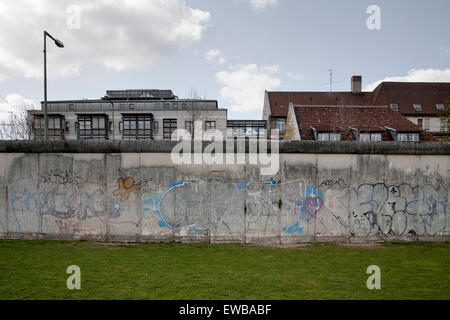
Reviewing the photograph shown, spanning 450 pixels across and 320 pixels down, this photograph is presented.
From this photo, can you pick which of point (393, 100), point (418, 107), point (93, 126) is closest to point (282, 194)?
point (93, 126)

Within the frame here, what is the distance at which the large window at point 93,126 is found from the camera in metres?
45.7

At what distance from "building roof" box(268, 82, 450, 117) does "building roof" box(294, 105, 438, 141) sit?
1956 cm

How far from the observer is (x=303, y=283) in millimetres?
5613

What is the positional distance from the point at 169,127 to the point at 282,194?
39554 mm

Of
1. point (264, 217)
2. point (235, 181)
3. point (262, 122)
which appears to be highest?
point (262, 122)

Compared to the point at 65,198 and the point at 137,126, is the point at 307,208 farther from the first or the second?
the point at 137,126

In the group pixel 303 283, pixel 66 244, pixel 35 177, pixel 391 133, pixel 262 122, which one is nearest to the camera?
pixel 303 283

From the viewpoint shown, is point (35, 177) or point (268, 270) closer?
point (268, 270)

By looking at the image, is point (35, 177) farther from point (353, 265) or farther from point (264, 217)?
point (353, 265)

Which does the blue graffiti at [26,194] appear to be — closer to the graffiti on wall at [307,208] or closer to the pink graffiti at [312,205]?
the graffiti on wall at [307,208]

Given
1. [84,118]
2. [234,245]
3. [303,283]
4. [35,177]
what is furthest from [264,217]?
[84,118]

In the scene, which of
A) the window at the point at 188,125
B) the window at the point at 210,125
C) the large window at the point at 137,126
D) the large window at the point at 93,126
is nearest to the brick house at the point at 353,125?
the window at the point at 210,125

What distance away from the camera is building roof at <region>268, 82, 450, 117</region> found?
48.9 m

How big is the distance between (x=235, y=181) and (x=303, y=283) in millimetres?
3990
